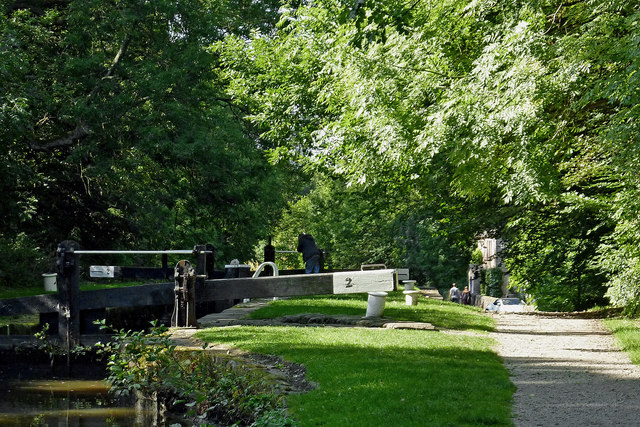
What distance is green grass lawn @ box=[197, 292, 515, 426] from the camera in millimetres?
7043

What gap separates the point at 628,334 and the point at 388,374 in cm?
815

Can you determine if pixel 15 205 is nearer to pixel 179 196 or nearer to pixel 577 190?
pixel 179 196

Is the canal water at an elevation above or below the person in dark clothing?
below

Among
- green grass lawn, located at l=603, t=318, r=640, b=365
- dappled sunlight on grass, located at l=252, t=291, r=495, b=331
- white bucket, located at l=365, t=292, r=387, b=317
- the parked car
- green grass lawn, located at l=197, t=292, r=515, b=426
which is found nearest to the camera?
green grass lawn, located at l=197, t=292, r=515, b=426

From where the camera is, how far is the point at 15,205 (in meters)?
21.9

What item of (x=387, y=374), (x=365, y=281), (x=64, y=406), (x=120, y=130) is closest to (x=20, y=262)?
(x=120, y=130)

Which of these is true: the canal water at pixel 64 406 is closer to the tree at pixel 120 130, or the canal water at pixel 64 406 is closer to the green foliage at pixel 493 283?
the tree at pixel 120 130

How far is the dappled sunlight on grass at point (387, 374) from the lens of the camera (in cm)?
707

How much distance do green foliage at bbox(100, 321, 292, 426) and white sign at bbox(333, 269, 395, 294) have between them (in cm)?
288

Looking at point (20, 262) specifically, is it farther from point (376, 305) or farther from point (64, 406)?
point (64, 406)

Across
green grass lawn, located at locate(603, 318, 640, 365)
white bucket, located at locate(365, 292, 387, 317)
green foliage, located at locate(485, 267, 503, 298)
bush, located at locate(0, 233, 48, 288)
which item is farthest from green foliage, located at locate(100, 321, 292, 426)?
green foliage, located at locate(485, 267, 503, 298)

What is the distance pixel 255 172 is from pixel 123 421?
751 inches

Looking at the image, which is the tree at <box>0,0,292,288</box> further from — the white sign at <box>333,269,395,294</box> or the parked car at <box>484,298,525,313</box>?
the parked car at <box>484,298,525,313</box>

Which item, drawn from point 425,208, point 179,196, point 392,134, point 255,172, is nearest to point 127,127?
point 179,196
